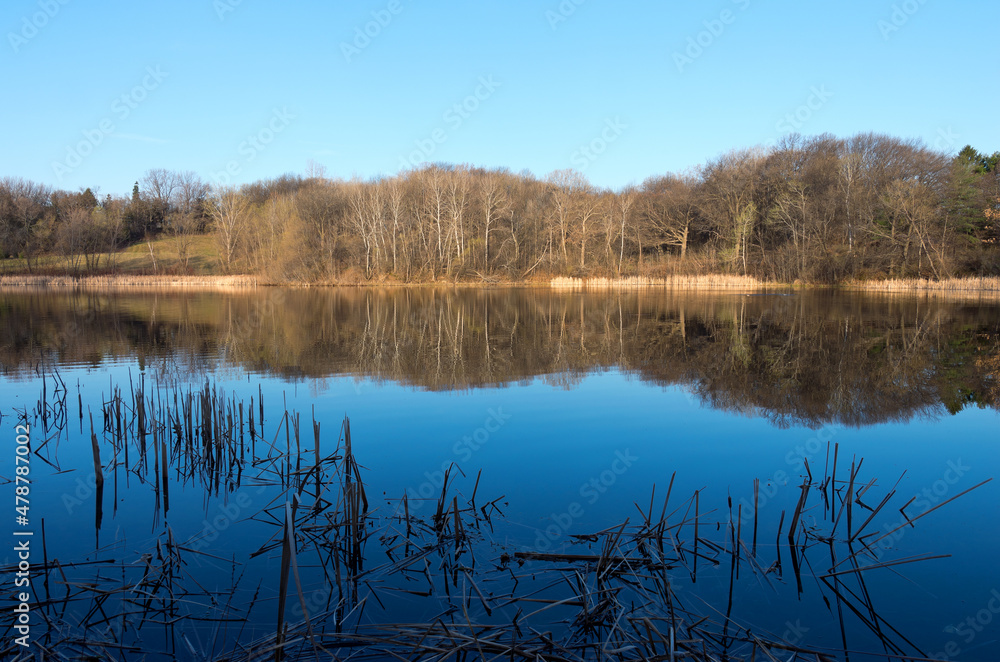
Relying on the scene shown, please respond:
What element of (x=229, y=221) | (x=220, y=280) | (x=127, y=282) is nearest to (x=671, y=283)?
(x=220, y=280)

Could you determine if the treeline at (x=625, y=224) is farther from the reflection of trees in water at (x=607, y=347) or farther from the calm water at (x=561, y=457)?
the calm water at (x=561, y=457)

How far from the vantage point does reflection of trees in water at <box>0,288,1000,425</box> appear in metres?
11.9

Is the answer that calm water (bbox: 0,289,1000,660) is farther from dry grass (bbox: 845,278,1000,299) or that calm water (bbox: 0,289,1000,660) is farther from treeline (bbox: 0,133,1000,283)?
treeline (bbox: 0,133,1000,283)

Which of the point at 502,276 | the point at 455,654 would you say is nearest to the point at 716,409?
the point at 455,654

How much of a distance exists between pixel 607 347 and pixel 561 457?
33.9ft

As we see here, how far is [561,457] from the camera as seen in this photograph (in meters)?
7.79

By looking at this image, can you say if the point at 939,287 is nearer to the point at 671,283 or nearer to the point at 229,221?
the point at 671,283

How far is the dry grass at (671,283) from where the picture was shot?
49.1 m

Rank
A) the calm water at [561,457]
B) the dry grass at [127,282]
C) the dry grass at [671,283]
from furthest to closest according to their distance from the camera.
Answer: the dry grass at [127,282]
the dry grass at [671,283]
the calm water at [561,457]

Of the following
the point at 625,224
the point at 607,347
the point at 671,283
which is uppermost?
the point at 625,224

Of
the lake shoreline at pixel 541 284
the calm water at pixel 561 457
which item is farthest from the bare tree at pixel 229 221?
the calm water at pixel 561 457

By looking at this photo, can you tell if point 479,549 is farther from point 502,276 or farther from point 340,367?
point 502,276

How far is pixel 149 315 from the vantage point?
26.5m

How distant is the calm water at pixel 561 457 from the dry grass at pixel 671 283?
98.3ft
